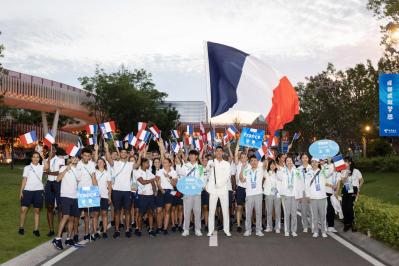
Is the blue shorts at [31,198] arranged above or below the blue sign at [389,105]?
below

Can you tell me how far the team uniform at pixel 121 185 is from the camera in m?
12.2

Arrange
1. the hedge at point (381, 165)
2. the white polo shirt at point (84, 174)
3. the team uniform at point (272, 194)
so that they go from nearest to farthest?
the white polo shirt at point (84, 174), the team uniform at point (272, 194), the hedge at point (381, 165)

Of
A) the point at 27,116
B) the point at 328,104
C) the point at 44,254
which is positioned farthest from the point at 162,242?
the point at 27,116

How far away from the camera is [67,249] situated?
10.4 m

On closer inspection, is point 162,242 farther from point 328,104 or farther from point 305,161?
point 328,104

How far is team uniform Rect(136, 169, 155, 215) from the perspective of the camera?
1241cm

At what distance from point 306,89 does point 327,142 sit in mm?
26803

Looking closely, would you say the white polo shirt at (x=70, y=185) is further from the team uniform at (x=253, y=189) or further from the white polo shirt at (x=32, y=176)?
the team uniform at (x=253, y=189)

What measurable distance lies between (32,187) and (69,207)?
4.21 ft

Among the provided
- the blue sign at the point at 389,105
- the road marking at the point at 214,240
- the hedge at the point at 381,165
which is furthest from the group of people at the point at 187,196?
the hedge at the point at 381,165

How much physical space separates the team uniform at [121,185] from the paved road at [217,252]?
826 mm

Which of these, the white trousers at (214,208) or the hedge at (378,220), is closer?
the hedge at (378,220)

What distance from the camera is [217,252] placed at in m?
9.89

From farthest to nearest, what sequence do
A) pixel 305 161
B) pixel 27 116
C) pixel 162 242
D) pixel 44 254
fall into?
pixel 27 116 → pixel 305 161 → pixel 162 242 → pixel 44 254
